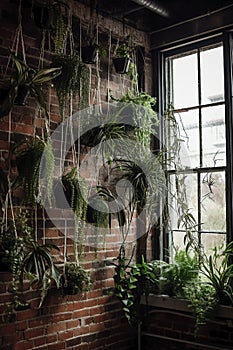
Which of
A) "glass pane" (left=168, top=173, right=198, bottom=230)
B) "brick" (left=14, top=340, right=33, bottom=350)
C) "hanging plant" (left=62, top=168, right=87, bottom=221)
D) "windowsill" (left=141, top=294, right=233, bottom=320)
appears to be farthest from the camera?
"glass pane" (left=168, top=173, right=198, bottom=230)

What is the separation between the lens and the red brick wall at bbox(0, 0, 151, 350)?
2941 millimetres

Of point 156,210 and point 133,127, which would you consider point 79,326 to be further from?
point 133,127

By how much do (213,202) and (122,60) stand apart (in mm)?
1371

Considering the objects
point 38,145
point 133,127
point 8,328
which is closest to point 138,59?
point 133,127

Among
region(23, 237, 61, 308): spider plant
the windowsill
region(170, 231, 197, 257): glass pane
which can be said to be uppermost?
Answer: region(170, 231, 197, 257): glass pane

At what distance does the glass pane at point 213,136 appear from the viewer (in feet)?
11.8

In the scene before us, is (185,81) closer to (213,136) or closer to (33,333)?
(213,136)

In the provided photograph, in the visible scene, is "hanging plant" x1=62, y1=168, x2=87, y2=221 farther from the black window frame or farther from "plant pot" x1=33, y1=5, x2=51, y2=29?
"plant pot" x1=33, y1=5, x2=51, y2=29

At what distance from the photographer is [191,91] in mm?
3838

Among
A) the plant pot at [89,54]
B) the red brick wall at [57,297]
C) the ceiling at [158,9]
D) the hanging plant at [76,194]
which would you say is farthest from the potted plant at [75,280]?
the ceiling at [158,9]

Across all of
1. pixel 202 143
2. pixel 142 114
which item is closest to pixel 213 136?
pixel 202 143

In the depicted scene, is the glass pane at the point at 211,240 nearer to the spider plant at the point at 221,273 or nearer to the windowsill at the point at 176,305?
the spider plant at the point at 221,273

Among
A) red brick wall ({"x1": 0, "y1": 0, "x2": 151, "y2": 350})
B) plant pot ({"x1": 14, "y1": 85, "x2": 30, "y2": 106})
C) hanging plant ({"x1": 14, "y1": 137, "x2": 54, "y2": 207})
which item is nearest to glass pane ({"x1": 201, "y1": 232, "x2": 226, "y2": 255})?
red brick wall ({"x1": 0, "y1": 0, "x2": 151, "y2": 350})

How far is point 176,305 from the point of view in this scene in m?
3.52
